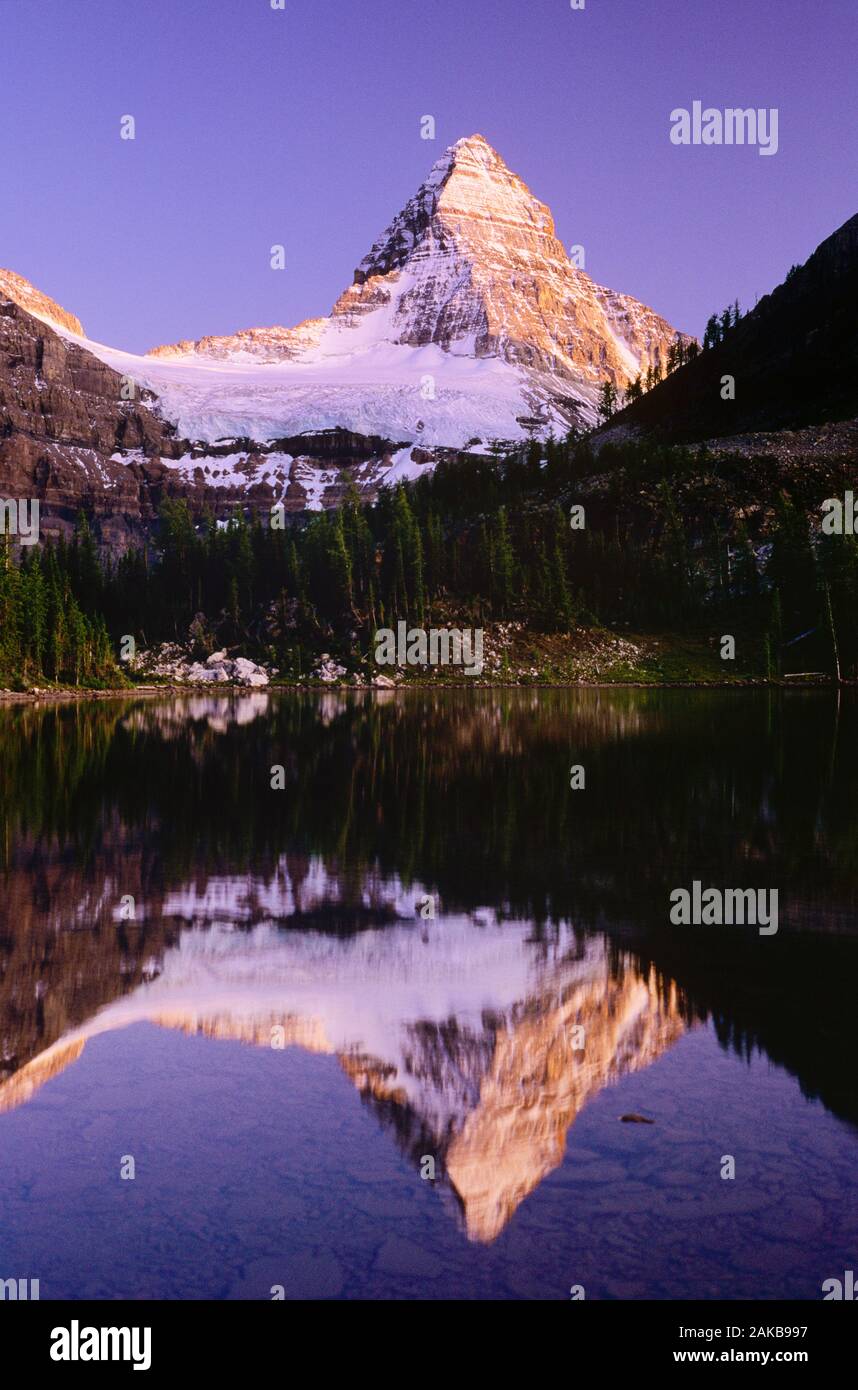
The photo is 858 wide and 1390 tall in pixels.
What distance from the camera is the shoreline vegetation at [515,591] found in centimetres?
13400

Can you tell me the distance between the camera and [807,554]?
137125 millimetres

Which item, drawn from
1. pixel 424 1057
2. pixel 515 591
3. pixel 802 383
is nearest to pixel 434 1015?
pixel 424 1057

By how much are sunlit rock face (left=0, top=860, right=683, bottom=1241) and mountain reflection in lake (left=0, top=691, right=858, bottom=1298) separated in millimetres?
58

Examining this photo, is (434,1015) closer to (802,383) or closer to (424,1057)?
(424,1057)

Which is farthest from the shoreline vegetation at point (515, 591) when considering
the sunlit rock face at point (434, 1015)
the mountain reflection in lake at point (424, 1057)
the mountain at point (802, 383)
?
the sunlit rock face at point (434, 1015)

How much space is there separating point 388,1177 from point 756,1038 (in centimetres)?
552

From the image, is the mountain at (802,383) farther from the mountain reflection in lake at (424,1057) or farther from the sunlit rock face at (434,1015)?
the sunlit rock face at (434,1015)

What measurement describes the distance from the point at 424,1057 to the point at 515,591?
146518 mm

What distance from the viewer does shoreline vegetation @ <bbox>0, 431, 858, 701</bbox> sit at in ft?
440

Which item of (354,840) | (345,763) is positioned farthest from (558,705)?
(354,840)

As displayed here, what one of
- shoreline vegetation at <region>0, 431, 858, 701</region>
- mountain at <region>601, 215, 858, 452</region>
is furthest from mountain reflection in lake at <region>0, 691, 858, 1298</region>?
mountain at <region>601, 215, 858, 452</region>
